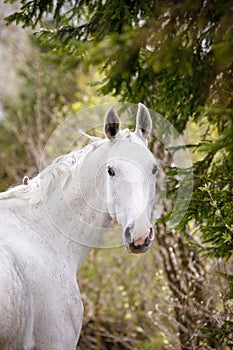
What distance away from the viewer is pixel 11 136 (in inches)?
580

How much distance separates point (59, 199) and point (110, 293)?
19.6 ft

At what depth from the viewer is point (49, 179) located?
347 cm

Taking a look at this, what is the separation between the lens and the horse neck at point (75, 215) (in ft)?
11.2

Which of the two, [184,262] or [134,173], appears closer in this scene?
[134,173]

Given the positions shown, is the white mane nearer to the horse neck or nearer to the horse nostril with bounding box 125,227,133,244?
the horse neck

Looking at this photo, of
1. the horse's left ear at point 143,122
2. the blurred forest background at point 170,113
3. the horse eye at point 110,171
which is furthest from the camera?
the horse's left ear at point 143,122

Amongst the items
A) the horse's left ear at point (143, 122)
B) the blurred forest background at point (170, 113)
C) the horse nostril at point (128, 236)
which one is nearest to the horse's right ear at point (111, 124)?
the horse's left ear at point (143, 122)

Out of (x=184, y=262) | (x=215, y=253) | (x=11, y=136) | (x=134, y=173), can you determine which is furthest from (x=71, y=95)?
(x=134, y=173)

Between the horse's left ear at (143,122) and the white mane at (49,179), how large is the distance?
274 mm

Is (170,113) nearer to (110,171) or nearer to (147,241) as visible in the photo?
(110,171)

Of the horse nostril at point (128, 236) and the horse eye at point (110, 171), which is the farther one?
the horse eye at point (110, 171)

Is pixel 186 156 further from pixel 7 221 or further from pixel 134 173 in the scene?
pixel 7 221

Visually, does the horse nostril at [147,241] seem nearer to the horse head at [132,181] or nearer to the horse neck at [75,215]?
the horse head at [132,181]

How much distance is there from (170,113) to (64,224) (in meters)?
1.57
